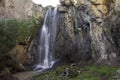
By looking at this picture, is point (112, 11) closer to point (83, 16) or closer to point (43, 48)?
point (83, 16)

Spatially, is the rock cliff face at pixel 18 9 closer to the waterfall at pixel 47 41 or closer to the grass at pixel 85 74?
the waterfall at pixel 47 41

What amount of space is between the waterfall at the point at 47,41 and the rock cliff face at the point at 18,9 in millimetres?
4111

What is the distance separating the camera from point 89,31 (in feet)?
182

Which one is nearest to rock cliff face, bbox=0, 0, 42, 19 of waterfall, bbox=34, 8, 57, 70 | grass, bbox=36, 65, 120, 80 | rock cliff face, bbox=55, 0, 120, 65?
waterfall, bbox=34, 8, 57, 70

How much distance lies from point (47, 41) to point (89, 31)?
526 inches

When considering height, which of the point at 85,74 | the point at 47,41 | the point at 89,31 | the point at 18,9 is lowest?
the point at 85,74

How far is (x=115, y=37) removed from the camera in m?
49.3

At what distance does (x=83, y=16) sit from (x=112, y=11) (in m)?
7.84

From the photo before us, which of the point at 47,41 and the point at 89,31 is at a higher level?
the point at 89,31

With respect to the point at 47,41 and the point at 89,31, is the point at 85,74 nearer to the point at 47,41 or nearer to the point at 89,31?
the point at 89,31

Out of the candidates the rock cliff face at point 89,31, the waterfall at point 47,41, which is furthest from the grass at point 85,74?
the waterfall at point 47,41

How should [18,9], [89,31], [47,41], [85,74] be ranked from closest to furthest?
1. [85,74]
2. [89,31]
3. [47,41]
4. [18,9]

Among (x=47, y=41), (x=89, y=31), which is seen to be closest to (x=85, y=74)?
(x=89, y=31)

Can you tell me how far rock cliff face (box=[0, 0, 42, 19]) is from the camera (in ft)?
215
